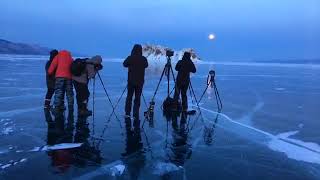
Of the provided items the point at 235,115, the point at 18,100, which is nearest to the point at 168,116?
the point at 235,115

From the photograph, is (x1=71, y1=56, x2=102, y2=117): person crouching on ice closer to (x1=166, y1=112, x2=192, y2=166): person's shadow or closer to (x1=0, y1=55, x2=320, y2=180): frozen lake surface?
(x1=0, y1=55, x2=320, y2=180): frozen lake surface

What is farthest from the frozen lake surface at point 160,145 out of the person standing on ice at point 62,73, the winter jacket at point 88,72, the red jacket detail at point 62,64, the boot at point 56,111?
the red jacket detail at point 62,64

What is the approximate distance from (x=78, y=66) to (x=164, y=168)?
6068 millimetres

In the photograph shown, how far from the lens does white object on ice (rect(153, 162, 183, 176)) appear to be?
275 inches

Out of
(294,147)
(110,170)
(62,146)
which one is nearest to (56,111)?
(62,146)

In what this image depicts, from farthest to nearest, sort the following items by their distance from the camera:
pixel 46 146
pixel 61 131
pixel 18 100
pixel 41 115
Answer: pixel 18 100 → pixel 41 115 → pixel 61 131 → pixel 46 146

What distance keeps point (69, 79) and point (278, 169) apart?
7.29 m

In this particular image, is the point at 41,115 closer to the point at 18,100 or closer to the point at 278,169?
the point at 18,100

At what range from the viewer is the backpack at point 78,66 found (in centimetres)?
1240

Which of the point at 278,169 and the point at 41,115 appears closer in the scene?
the point at 278,169

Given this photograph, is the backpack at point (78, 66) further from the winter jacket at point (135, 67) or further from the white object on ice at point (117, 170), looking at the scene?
the white object on ice at point (117, 170)

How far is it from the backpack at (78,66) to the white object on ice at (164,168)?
5.79 m

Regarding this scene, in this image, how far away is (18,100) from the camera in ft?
51.6

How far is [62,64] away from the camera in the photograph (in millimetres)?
12562
